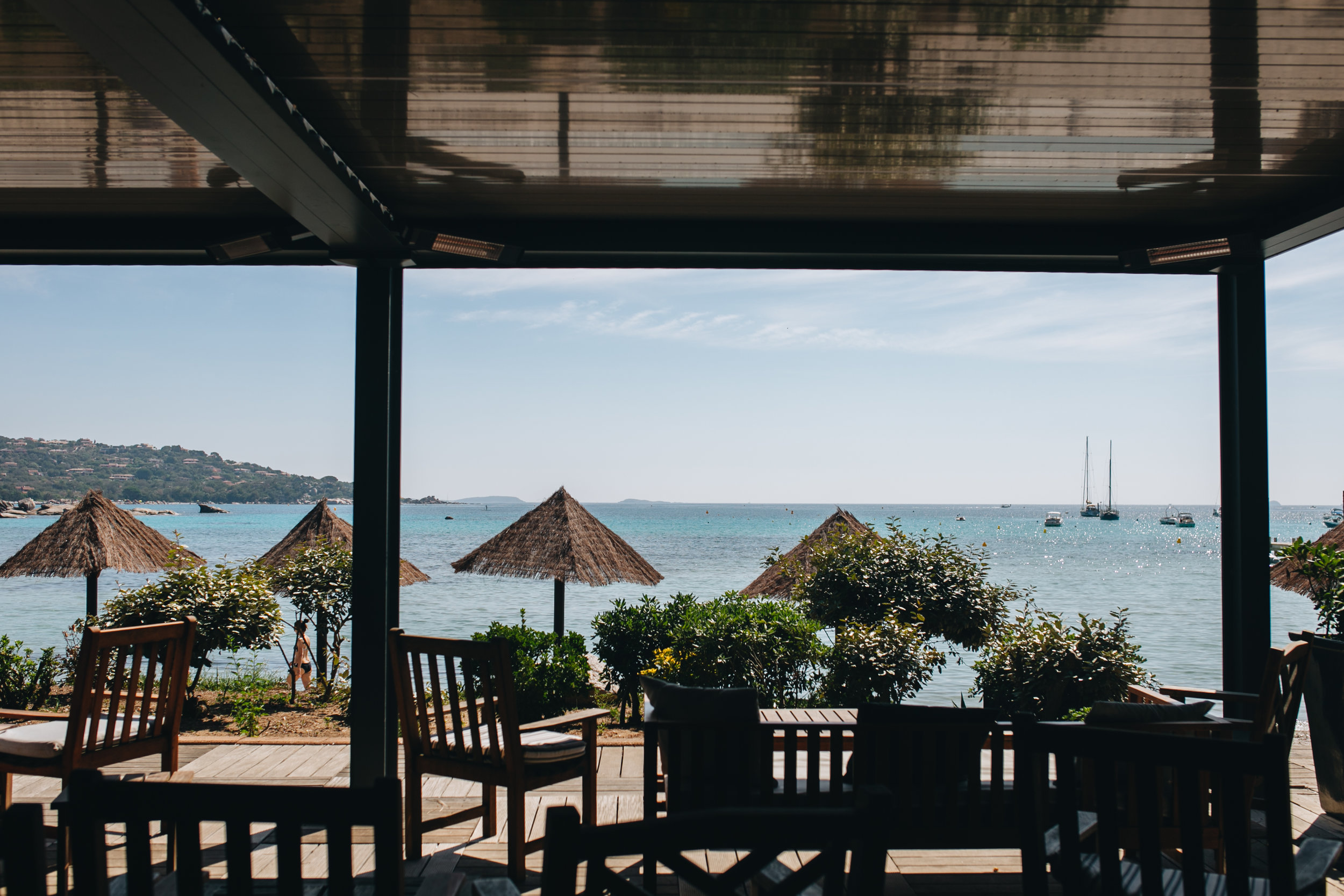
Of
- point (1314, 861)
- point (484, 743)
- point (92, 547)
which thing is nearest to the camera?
point (1314, 861)

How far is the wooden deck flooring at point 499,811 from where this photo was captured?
296 centimetres

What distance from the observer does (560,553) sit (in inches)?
254

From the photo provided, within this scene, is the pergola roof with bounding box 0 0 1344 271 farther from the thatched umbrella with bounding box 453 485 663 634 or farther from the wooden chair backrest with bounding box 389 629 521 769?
the thatched umbrella with bounding box 453 485 663 634

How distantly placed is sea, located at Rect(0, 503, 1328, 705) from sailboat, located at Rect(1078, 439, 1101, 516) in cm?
115

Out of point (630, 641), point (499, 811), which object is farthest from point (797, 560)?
point (499, 811)

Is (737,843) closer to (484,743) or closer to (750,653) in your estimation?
(484,743)

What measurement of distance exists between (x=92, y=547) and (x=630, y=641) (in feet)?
16.5

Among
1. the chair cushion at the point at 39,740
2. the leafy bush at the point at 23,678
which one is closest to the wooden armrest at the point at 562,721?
the chair cushion at the point at 39,740

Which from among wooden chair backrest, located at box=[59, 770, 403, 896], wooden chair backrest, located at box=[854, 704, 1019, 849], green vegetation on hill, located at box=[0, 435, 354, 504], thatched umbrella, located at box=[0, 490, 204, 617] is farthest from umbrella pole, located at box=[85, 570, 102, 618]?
Answer: green vegetation on hill, located at box=[0, 435, 354, 504]

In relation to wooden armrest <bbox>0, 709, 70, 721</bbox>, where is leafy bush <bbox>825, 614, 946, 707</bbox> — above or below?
below

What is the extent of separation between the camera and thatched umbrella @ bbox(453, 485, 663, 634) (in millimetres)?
6418

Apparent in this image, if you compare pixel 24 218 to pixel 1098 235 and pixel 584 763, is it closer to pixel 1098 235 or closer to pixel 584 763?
pixel 584 763

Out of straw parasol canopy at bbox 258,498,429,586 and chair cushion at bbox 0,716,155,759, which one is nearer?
chair cushion at bbox 0,716,155,759

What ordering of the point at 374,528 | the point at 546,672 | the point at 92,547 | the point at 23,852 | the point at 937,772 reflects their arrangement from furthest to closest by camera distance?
the point at 92,547 → the point at 546,672 → the point at 374,528 → the point at 937,772 → the point at 23,852
